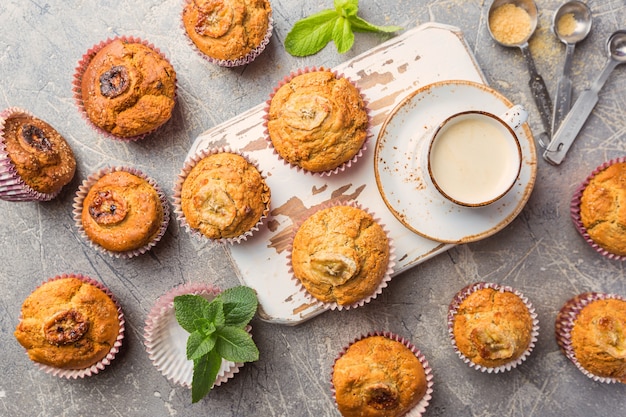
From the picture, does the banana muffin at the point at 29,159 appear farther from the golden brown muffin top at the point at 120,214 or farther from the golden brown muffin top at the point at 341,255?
the golden brown muffin top at the point at 341,255

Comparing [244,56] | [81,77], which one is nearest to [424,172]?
[244,56]

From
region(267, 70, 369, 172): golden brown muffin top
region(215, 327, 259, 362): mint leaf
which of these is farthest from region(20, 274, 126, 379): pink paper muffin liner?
region(267, 70, 369, 172): golden brown muffin top

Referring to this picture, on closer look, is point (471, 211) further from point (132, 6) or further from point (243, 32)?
point (132, 6)

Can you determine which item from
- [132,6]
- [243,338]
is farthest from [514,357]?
[132,6]

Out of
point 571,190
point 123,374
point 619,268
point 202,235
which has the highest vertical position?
point 202,235

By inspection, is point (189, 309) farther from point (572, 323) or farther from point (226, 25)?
point (572, 323)
